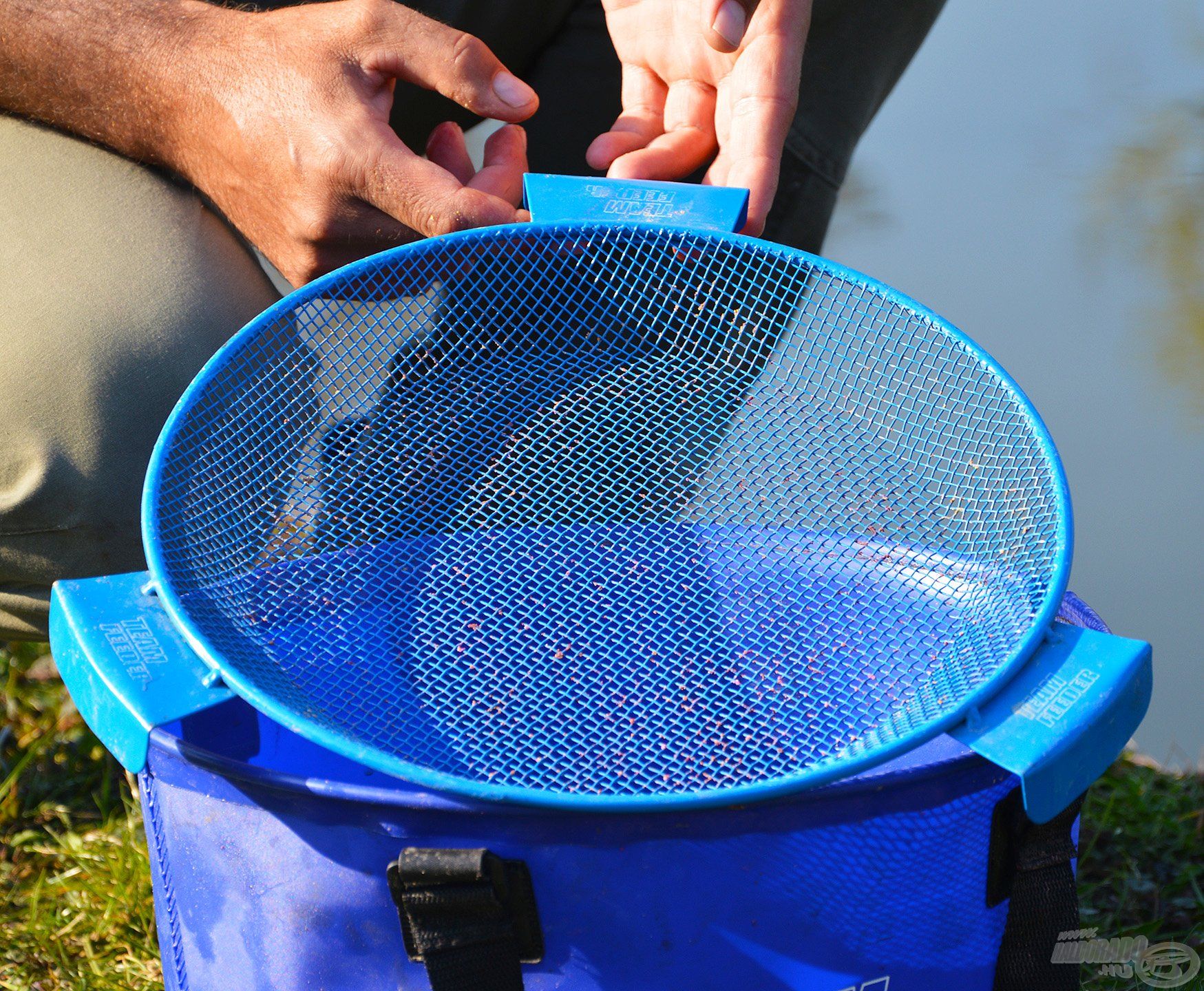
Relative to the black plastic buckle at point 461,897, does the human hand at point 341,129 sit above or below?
above

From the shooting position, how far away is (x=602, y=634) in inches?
37.6

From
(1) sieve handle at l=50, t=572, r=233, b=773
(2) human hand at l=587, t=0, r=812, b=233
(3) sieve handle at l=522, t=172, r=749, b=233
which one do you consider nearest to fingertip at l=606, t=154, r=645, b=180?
(2) human hand at l=587, t=0, r=812, b=233

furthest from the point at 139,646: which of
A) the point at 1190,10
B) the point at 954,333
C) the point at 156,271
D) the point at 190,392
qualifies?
the point at 1190,10

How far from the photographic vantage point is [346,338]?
96 cm

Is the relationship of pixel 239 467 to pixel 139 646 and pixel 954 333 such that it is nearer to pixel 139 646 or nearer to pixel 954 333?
pixel 139 646

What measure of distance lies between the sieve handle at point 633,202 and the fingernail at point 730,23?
17 cm

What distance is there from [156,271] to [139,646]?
494 mm

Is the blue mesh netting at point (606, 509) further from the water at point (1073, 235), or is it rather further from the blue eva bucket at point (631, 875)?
the water at point (1073, 235)

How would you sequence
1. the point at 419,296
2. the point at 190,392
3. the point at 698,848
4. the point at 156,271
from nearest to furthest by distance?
1. the point at 698,848
2. the point at 190,392
3. the point at 419,296
4. the point at 156,271

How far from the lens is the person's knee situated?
1.02 meters

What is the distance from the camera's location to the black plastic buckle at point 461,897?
68cm

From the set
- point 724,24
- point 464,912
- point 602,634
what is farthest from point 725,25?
point 464,912

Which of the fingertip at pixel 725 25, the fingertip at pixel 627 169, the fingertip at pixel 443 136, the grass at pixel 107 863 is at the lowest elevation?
the grass at pixel 107 863
